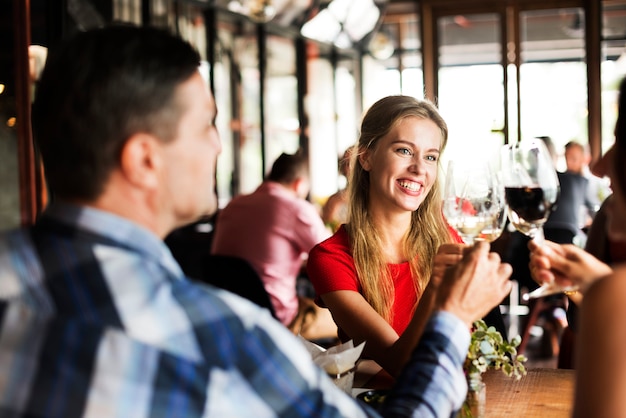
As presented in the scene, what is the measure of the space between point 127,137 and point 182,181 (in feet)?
0.32

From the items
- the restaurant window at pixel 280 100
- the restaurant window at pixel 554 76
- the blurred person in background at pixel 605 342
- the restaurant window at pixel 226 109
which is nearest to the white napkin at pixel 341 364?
the blurred person in background at pixel 605 342

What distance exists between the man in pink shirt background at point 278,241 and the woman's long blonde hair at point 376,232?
1843 mm

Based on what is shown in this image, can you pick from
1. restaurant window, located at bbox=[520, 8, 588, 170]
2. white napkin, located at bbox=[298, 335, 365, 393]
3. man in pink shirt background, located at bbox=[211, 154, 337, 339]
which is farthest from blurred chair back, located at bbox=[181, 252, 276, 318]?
restaurant window, located at bbox=[520, 8, 588, 170]

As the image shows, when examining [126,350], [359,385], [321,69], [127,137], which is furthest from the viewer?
[321,69]

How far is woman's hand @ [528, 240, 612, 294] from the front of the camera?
140 cm

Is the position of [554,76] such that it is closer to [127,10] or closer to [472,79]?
[472,79]

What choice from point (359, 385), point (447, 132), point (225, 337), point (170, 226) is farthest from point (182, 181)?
point (447, 132)

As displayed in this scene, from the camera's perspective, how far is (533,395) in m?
1.76

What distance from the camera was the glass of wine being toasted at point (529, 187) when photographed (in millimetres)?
1549

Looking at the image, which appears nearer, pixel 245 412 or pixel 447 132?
pixel 245 412

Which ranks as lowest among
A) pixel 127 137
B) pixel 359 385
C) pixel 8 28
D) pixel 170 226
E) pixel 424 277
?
pixel 359 385

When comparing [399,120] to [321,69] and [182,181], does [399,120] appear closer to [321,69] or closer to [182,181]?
[182,181]

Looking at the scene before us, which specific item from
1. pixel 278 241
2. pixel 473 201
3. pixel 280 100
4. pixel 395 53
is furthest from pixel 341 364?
pixel 395 53

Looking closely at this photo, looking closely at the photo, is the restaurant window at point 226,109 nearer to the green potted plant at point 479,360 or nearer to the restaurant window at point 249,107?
the restaurant window at point 249,107
